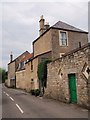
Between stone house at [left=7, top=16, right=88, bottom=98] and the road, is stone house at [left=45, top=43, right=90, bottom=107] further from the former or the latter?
stone house at [left=7, top=16, right=88, bottom=98]

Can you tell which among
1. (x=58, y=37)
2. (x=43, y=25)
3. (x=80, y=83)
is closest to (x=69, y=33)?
(x=58, y=37)

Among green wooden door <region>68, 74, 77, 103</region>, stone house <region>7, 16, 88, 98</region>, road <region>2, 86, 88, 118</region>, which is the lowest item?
road <region>2, 86, 88, 118</region>

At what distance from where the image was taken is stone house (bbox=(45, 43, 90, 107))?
1196 cm

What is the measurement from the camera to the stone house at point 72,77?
1196 cm

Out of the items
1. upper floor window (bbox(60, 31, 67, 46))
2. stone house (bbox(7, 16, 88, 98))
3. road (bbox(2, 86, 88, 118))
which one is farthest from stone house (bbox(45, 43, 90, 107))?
upper floor window (bbox(60, 31, 67, 46))

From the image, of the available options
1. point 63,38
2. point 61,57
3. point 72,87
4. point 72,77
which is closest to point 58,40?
point 63,38

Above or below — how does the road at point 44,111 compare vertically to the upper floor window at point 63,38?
below

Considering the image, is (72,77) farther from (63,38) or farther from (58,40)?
(63,38)

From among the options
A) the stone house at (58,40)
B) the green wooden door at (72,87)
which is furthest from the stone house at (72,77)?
the stone house at (58,40)

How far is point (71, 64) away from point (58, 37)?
39.5 feet

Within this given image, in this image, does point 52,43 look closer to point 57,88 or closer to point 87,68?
point 57,88

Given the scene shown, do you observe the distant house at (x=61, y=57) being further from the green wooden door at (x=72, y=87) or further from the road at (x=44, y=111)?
the road at (x=44, y=111)

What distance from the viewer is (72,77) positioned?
14.1 meters

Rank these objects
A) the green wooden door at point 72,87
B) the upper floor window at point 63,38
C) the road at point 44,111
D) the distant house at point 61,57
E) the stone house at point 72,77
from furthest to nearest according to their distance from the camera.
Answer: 1. the upper floor window at point 63,38
2. the green wooden door at point 72,87
3. the distant house at point 61,57
4. the stone house at point 72,77
5. the road at point 44,111
